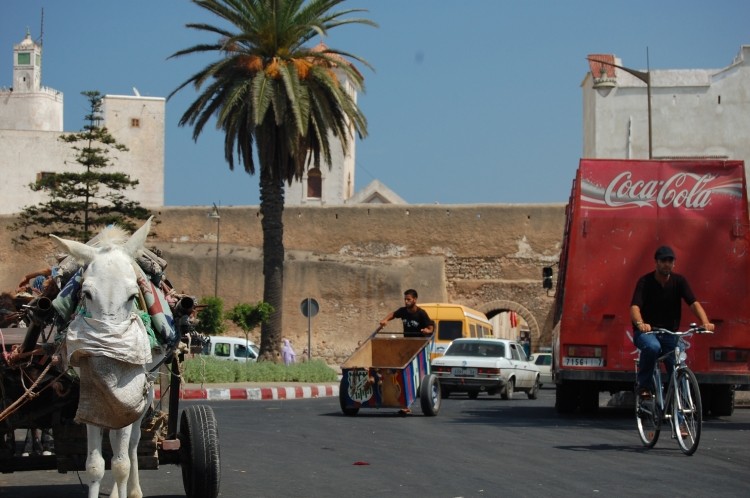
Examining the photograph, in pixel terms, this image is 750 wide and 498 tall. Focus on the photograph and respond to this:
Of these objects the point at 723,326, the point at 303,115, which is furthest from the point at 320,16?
the point at 723,326

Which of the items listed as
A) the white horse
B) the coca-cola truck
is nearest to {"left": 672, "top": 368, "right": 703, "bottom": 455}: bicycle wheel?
the coca-cola truck

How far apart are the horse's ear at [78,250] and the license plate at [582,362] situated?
9.63m

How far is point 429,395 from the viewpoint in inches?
633

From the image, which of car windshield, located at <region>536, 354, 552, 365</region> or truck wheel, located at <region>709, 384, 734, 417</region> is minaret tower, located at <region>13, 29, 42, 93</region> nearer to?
car windshield, located at <region>536, 354, 552, 365</region>

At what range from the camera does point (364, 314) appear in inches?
2083

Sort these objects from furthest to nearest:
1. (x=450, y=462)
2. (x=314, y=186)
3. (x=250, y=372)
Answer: (x=314, y=186)
(x=250, y=372)
(x=450, y=462)

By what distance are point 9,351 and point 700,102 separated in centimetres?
5863

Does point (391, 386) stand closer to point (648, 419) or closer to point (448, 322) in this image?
point (648, 419)

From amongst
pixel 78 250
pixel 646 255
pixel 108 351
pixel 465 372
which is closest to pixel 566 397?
pixel 646 255

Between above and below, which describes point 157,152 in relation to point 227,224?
above

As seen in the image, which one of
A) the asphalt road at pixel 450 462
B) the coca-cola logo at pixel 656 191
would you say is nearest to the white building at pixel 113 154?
the coca-cola logo at pixel 656 191

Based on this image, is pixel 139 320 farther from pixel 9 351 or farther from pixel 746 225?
pixel 746 225

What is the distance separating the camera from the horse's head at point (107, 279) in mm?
6095

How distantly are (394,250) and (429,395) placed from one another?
40.0 meters
